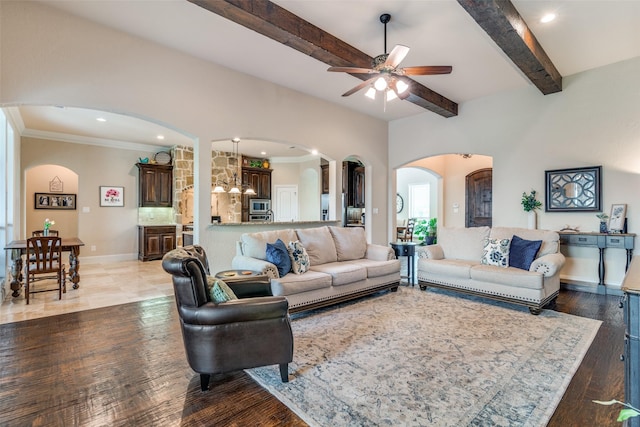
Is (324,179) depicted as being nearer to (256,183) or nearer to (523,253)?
(256,183)

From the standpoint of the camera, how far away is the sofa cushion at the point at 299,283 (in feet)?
11.1

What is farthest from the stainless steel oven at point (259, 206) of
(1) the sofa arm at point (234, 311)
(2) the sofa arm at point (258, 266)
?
(1) the sofa arm at point (234, 311)

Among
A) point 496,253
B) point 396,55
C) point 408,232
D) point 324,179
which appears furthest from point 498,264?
point 324,179

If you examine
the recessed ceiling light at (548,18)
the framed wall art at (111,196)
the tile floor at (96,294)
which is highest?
the recessed ceiling light at (548,18)

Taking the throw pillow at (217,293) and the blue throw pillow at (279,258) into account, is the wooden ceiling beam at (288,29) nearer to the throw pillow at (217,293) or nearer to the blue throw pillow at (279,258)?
the blue throw pillow at (279,258)

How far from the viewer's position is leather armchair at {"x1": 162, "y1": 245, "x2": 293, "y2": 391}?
2084 millimetres

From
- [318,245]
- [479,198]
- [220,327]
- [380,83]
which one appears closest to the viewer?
[220,327]

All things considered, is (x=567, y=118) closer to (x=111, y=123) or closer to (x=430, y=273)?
(x=430, y=273)

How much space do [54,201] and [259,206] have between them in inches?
198

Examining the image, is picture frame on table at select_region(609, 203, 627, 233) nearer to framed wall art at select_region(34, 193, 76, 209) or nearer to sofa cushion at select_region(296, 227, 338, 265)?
sofa cushion at select_region(296, 227, 338, 265)

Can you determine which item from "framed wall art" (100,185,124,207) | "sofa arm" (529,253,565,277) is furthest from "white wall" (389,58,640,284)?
"framed wall art" (100,185,124,207)

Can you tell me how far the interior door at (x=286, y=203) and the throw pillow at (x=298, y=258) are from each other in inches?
254

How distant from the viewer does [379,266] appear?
4.37 m

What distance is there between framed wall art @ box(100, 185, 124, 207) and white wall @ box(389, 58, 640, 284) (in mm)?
7697
